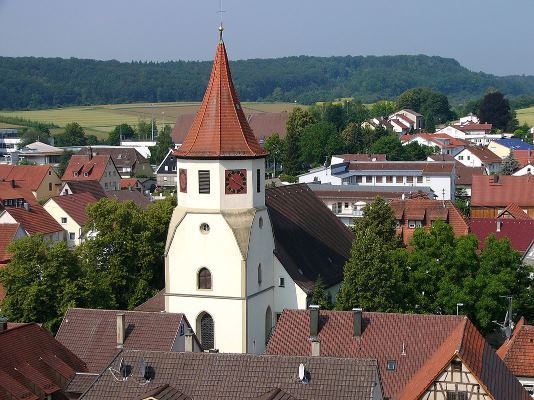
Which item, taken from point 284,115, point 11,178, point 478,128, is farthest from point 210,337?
point 478,128

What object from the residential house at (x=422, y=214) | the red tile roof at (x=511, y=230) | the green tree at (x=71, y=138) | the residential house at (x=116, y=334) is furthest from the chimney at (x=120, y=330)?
the green tree at (x=71, y=138)

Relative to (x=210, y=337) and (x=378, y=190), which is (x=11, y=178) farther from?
(x=210, y=337)

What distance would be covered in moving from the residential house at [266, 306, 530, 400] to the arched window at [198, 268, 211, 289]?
706 cm

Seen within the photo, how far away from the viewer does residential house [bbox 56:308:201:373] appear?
40.8 meters

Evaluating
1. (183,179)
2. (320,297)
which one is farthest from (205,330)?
(183,179)

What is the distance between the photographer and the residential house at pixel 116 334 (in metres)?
40.8

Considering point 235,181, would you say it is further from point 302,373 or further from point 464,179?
point 464,179

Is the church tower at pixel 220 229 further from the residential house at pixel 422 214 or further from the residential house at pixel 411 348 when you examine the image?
the residential house at pixel 422 214

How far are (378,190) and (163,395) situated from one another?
2490 inches

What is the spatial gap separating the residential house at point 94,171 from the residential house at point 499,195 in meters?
44.6

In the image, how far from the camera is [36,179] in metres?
104

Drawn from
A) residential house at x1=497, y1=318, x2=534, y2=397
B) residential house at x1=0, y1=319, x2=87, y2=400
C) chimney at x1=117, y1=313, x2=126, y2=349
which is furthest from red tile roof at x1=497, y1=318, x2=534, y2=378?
residential house at x1=0, y1=319, x2=87, y2=400

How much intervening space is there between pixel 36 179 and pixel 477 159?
2373 inches

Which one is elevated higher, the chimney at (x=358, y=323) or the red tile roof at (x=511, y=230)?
the chimney at (x=358, y=323)
